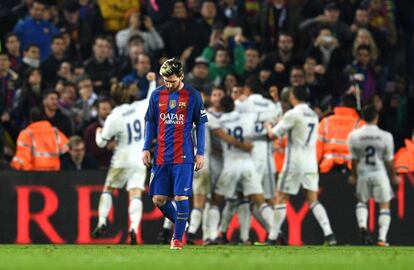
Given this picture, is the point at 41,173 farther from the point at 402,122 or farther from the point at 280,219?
the point at 402,122

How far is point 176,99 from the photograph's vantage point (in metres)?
16.0

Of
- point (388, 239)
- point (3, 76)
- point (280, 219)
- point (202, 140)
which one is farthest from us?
point (3, 76)

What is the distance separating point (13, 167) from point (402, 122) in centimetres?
705

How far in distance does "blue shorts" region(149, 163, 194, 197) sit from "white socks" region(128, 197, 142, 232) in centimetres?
355

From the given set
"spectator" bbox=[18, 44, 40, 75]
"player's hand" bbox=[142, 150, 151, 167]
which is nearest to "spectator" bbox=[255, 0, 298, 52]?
"spectator" bbox=[18, 44, 40, 75]

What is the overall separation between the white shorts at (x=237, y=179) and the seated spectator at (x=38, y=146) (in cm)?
292

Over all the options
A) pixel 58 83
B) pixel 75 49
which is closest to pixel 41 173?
pixel 58 83

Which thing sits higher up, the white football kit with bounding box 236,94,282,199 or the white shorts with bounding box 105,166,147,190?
the white football kit with bounding box 236,94,282,199

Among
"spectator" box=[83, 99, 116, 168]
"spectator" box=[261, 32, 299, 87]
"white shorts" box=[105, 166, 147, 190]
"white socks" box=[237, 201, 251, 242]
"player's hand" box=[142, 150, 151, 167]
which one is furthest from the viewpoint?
"spectator" box=[261, 32, 299, 87]

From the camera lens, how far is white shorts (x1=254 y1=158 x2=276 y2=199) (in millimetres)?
20609

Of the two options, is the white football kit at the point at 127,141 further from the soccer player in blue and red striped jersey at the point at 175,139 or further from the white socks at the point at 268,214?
the soccer player in blue and red striped jersey at the point at 175,139

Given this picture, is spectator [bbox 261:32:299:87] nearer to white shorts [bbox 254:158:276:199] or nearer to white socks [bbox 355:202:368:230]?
white shorts [bbox 254:158:276:199]

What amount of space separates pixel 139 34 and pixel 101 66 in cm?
102

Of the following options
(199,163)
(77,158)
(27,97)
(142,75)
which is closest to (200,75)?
(142,75)
